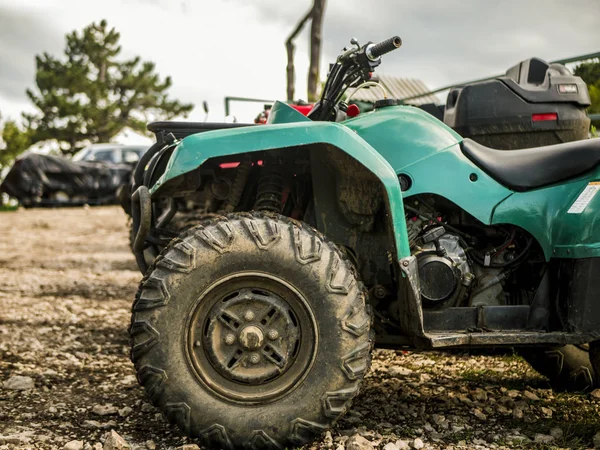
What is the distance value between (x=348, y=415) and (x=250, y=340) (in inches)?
33.5

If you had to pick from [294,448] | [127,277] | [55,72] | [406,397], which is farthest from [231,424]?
[55,72]

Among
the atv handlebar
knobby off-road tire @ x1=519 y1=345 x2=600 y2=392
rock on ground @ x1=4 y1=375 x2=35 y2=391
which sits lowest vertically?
rock on ground @ x1=4 y1=375 x2=35 y2=391

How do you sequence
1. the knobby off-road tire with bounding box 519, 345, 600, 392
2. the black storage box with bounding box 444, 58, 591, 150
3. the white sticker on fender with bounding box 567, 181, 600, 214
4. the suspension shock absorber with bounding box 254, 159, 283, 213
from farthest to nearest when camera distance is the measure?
1. the black storage box with bounding box 444, 58, 591, 150
2. the knobby off-road tire with bounding box 519, 345, 600, 392
3. the suspension shock absorber with bounding box 254, 159, 283, 213
4. the white sticker on fender with bounding box 567, 181, 600, 214

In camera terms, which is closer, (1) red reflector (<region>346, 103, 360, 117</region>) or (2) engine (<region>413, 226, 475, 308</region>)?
(2) engine (<region>413, 226, 475, 308</region>)

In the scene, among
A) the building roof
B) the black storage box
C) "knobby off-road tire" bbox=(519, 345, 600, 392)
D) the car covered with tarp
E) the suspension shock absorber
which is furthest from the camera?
the car covered with tarp

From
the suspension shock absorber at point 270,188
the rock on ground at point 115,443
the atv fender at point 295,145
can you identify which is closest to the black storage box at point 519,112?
the suspension shock absorber at point 270,188

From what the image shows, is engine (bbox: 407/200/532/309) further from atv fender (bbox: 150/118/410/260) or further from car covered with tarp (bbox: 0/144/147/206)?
car covered with tarp (bbox: 0/144/147/206)

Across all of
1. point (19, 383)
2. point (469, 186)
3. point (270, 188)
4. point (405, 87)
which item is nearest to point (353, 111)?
point (270, 188)

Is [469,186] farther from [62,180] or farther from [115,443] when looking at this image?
[62,180]

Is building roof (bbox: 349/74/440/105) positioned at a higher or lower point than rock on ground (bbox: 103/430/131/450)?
higher

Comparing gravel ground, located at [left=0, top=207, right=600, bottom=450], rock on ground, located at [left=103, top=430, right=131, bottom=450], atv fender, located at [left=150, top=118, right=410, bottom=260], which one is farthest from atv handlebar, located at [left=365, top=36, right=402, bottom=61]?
rock on ground, located at [left=103, top=430, right=131, bottom=450]

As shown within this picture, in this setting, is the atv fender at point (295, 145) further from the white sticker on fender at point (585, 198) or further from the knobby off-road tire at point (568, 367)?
the knobby off-road tire at point (568, 367)

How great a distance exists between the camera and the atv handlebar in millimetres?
2822

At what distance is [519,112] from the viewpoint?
3.91m
